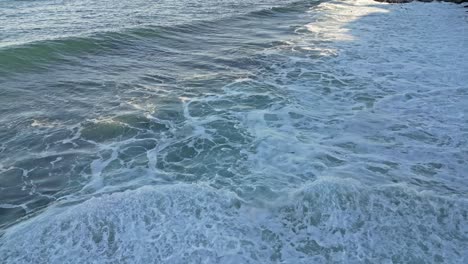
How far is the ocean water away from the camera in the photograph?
627 centimetres

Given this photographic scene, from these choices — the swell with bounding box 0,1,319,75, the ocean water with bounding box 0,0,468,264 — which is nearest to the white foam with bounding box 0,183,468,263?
the ocean water with bounding box 0,0,468,264

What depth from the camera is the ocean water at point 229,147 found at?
247 inches

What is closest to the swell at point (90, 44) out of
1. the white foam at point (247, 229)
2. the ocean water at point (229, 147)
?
the ocean water at point (229, 147)

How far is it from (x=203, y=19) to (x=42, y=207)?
50.6 ft

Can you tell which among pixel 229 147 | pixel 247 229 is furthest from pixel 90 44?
pixel 247 229

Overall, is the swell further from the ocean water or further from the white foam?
the white foam

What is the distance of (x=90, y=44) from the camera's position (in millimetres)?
15977

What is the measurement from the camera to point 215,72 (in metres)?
13.9

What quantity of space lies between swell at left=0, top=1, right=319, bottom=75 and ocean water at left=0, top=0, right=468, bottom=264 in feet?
0.26

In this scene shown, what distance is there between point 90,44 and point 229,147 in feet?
30.4

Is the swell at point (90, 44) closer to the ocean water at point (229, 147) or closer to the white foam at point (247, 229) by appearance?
the ocean water at point (229, 147)

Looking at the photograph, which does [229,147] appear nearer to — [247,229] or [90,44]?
[247,229]

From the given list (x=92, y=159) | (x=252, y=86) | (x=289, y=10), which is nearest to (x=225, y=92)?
(x=252, y=86)

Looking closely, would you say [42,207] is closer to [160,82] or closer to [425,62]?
[160,82]
